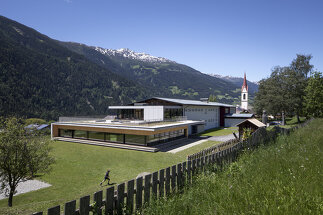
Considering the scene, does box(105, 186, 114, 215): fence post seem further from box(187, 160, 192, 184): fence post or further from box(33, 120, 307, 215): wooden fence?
box(187, 160, 192, 184): fence post

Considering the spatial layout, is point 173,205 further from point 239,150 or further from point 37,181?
point 37,181

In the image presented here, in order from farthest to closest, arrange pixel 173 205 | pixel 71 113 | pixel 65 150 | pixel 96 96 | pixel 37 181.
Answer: pixel 96 96
pixel 71 113
pixel 65 150
pixel 37 181
pixel 173 205

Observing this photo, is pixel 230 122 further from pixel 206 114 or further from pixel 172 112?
pixel 172 112

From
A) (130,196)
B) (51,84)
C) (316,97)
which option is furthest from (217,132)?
(51,84)

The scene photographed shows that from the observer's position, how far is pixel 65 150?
21953 millimetres

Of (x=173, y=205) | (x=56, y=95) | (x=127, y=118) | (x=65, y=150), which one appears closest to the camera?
(x=173, y=205)

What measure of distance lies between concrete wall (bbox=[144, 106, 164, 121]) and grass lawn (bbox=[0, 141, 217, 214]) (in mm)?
10739

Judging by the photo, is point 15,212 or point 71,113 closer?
point 15,212

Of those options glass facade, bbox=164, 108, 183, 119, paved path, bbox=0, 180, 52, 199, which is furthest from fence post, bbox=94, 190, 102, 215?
glass facade, bbox=164, 108, 183, 119

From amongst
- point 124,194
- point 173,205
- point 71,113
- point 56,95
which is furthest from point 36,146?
point 56,95

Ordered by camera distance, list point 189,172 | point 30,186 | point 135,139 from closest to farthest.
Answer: point 189,172 < point 30,186 < point 135,139

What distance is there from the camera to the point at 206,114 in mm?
42406

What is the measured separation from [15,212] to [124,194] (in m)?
6.87

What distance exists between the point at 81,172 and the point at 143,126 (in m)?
9.47
